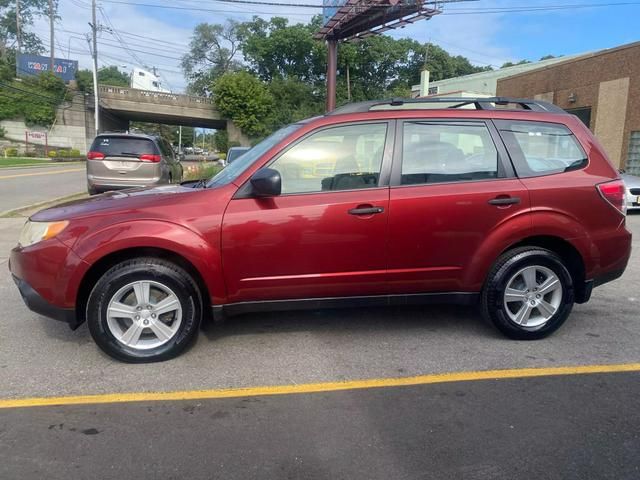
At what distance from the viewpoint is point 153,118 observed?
2451 inches

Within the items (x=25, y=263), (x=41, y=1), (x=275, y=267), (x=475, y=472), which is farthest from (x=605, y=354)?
(x=41, y=1)

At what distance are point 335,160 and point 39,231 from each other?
88.0 inches

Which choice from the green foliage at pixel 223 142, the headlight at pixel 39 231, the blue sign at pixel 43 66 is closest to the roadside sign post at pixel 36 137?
the blue sign at pixel 43 66

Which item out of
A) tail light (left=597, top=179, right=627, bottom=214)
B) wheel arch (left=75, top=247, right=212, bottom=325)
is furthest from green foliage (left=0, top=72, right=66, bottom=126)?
tail light (left=597, top=179, right=627, bottom=214)

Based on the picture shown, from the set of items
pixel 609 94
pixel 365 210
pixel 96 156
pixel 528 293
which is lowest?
pixel 528 293

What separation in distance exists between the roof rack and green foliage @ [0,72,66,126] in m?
56.4

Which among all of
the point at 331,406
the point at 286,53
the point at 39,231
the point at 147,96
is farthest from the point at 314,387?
the point at 286,53

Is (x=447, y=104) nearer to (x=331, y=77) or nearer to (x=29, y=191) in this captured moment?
(x=29, y=191)

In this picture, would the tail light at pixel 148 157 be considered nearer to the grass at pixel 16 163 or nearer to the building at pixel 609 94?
the building at pixel 609 94

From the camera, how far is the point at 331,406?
3.27 meters

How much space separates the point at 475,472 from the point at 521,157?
2.61 m

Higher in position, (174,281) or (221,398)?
(174,281)

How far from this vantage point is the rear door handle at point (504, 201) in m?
4.09

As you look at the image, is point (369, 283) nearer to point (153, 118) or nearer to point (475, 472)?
point (475, 472)
